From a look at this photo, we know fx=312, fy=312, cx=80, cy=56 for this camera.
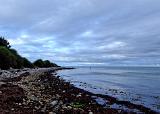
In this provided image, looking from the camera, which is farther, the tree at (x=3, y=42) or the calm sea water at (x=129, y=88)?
the tree at (x=3, y=42)

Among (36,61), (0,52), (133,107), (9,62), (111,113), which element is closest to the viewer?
(111,113)

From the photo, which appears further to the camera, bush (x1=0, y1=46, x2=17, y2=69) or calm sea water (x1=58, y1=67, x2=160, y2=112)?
bush (x1=0, y1=46, x2=17, y2=69)

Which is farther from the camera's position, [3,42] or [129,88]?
[3,42]

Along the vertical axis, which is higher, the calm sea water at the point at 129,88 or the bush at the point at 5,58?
the bush at the point at 5,58

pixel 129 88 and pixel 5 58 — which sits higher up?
pixel 5 58

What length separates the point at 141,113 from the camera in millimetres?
21344

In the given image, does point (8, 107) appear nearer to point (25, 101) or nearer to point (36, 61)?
point (25, 101)

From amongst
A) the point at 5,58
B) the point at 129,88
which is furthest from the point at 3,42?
the point at 129,88

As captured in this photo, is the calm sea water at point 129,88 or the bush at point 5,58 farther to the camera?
the bush at point 5,58

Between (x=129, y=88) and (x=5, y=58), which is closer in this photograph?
(x=129, y=88)

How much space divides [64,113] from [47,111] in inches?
39.1

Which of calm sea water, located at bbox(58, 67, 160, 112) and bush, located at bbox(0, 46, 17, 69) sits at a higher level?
bush, located at bbox(0, 46, 17, 69)

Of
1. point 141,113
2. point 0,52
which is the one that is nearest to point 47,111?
point 141,113

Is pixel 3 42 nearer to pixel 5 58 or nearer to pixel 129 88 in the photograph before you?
pixel 5 58
